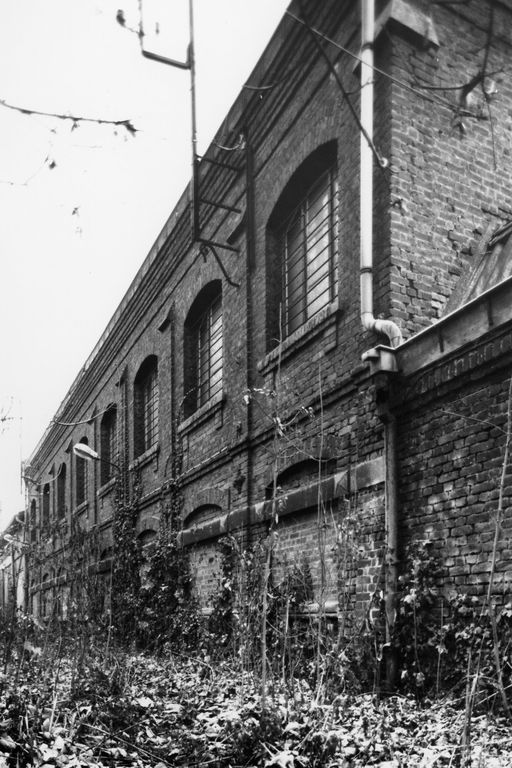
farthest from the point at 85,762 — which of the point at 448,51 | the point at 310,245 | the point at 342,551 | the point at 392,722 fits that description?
the point at 448,51

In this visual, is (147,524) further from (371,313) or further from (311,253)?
(371,313)

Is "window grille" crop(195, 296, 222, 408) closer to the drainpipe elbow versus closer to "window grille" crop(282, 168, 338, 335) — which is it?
"window grille" crop(282, 168, 338, 335)

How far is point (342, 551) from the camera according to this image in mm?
6051

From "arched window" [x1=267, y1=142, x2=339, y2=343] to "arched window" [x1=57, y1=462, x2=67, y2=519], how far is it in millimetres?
15543

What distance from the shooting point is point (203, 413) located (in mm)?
10695

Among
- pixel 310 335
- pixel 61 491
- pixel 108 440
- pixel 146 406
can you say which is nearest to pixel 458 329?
pixel 310 335

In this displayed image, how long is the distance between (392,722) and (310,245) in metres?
5.39

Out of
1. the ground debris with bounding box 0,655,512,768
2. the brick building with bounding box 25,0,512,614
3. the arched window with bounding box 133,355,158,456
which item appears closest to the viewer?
the ground debris with bounding box 0,655,512,768

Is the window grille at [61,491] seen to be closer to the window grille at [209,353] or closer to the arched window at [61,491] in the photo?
the arched window at [61,491]

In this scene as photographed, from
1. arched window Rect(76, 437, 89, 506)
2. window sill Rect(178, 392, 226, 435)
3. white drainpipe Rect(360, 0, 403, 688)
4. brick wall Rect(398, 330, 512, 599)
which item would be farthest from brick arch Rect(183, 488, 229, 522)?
arched window Rect(76, 437, 89, 506)

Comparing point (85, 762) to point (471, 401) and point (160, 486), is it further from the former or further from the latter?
point (160, 486)

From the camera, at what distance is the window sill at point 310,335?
24.4 ft

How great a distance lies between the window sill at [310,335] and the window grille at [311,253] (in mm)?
243

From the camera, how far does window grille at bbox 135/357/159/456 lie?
14.4 m
